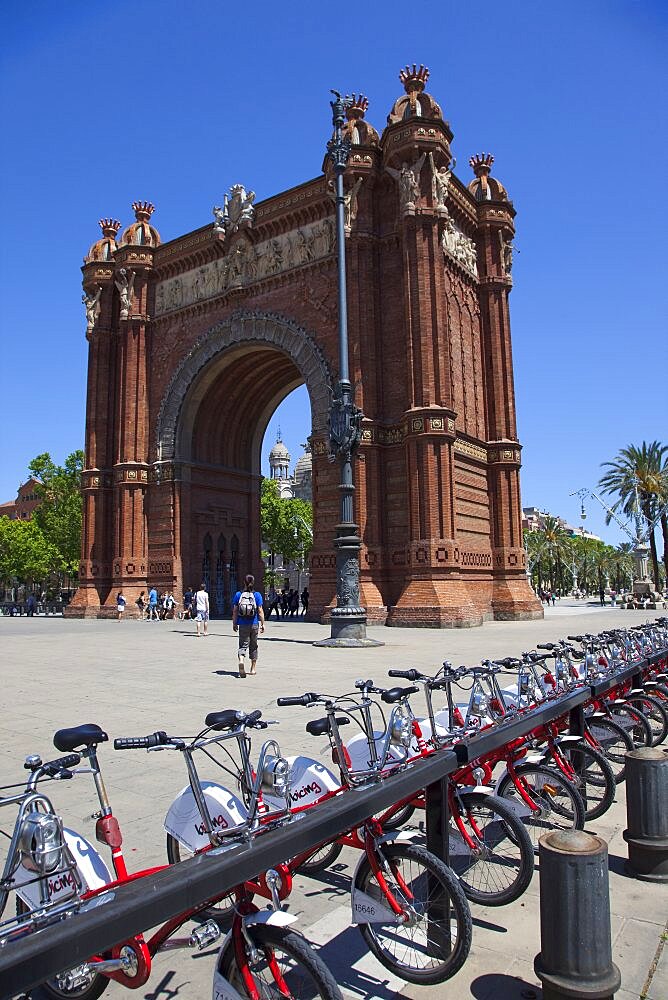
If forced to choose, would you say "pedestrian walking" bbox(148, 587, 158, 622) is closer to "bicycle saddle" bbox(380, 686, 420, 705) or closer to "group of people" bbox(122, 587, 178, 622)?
"group of people" bbox(122, 587, 178, 622)

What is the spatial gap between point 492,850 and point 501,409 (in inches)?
1133

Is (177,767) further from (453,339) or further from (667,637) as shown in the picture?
(453,339)

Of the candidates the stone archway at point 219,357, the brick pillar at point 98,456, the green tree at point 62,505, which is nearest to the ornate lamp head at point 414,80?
the stone archway at point 219,357

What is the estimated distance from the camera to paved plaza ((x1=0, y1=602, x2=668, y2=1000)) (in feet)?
11.9

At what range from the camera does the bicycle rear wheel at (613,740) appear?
6.09m

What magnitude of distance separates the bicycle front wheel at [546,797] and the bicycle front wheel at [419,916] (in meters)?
1.47

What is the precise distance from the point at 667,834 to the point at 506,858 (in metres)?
1.10

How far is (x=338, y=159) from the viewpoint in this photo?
19.7 meters

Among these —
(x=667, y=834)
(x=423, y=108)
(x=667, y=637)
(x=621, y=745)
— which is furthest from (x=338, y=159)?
(x=667, y=834)

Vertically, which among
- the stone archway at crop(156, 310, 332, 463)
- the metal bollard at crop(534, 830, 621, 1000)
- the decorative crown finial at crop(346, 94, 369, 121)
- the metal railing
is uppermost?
the decorative crown finial at crop(346, 94, 369, 121)

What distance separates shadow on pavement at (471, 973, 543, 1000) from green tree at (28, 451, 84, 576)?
58306 mm

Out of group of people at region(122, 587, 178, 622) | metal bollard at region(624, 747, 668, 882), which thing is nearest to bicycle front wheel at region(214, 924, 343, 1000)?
metal bollard at region(624, 747, 668, 882)

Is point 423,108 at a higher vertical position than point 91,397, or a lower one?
higher

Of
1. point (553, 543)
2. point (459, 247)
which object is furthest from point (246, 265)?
point (553, 543)
